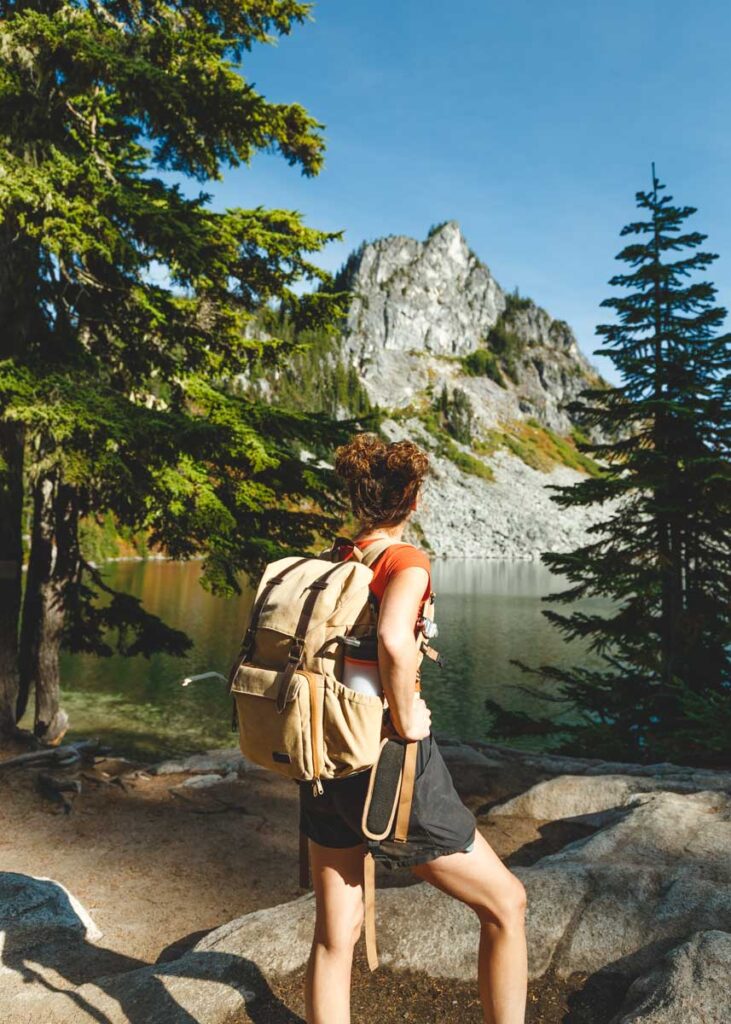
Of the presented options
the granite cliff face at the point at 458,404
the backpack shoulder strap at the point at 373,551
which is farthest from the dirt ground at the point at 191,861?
the granite cliff face at the point at 458,404

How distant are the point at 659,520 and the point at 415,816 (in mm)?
10172

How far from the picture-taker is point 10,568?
857 cm

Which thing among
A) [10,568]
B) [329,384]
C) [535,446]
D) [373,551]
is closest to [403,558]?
[373,551]

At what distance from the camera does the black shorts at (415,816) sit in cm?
221

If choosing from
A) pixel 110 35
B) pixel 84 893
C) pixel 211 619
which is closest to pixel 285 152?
pixel 110 35

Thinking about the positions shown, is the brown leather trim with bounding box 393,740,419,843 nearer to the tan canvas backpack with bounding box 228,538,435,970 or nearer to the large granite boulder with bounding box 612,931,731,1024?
the tan canvas backpack with bounding box 228,538,435,970

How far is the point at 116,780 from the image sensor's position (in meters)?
7.69

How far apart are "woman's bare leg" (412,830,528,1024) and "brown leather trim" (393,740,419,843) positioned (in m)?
0.20

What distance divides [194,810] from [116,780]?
122 cm

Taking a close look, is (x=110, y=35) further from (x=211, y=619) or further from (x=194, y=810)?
(x=211, y=619)

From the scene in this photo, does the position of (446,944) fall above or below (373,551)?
below

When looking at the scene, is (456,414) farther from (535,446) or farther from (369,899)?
(369,899)

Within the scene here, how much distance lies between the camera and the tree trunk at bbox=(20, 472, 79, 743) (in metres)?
10.4

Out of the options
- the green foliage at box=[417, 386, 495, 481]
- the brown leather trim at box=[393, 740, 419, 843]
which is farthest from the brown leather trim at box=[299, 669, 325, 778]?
the green foliage at box=[417, 386, 495, 481]
